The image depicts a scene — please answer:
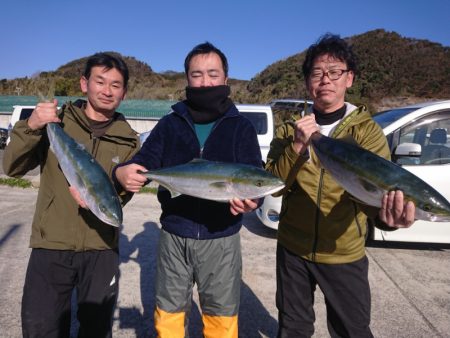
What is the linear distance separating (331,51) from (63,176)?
209 centimetres

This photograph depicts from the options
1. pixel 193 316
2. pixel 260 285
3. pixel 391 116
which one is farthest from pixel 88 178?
pixel 391 116

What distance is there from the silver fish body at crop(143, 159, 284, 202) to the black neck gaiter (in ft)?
1.35

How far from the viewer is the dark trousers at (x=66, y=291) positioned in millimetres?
2180

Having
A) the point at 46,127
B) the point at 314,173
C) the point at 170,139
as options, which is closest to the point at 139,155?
the point at 170,139

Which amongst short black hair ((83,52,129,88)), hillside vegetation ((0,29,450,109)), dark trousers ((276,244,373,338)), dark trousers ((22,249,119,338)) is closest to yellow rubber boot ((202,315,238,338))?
dark trousers ((276,244,373,338))

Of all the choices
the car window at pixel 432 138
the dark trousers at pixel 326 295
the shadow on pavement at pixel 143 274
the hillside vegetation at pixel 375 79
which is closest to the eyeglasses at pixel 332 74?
the dark trousers at pixel 326 295

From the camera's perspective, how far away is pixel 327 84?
217 cm

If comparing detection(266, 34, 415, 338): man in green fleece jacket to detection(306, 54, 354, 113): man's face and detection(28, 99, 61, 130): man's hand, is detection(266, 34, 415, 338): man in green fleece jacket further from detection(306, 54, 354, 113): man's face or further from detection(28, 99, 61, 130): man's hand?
detection(28, 99, 61, 130): man's hand

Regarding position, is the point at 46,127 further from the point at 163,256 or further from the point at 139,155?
the point at 163,256

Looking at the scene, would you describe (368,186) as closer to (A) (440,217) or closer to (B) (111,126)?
(A) (440,217)

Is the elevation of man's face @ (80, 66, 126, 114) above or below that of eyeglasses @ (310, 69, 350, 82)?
below

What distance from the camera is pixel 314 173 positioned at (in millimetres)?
2232

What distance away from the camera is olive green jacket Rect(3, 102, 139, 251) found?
2211 millimetres

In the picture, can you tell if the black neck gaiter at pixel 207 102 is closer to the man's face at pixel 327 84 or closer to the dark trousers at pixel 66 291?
the man's face at pixel 327 84
